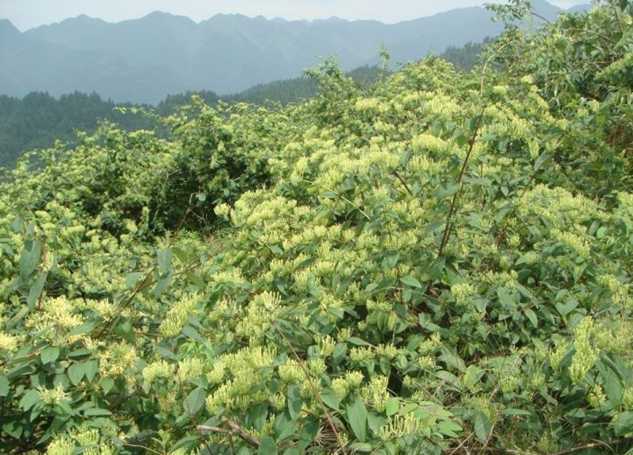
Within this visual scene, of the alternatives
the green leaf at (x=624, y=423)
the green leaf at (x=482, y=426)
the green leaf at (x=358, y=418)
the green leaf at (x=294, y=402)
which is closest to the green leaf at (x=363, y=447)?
the green leaf at (x=358, y=418)

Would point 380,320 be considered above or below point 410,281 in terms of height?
below

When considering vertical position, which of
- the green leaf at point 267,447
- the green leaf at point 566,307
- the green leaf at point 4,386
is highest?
the green leaf at point 4,386

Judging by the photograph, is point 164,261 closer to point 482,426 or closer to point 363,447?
point 363,447

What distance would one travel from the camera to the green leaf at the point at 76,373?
1460 mm

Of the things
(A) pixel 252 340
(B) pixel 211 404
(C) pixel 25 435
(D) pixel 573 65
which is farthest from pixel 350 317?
(D) pixel 573 65

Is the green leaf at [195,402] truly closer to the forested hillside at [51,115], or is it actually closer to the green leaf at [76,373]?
the green leaf at [76,373]

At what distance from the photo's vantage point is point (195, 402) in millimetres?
1321

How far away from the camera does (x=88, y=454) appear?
48.3 inches

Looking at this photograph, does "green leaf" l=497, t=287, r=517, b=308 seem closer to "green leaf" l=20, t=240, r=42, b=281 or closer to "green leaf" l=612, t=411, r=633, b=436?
"green leaf" l=612, t=411, r=633, b=436

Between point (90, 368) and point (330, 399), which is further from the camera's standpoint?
point (90, 368)

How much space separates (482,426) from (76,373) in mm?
1055

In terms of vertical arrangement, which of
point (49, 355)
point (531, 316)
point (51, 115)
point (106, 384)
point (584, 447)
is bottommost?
point (51, 115)

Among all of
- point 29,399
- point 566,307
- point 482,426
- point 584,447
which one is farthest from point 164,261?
point 566,307

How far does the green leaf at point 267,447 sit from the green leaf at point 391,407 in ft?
0.92
